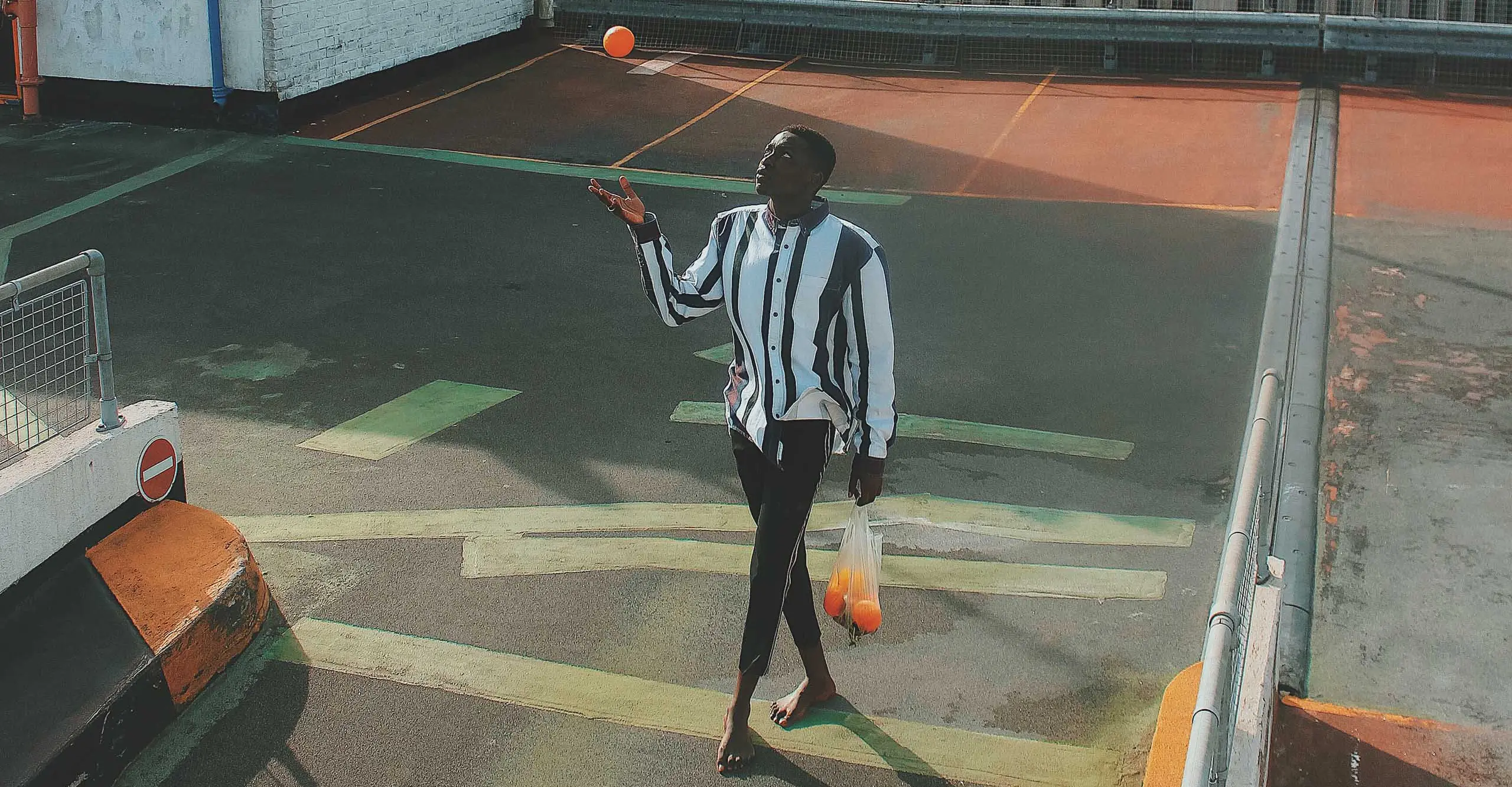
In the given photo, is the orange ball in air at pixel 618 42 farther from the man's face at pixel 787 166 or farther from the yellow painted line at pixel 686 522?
the man's face at pixel 787 166

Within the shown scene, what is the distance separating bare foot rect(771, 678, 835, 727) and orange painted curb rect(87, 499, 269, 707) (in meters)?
2.33

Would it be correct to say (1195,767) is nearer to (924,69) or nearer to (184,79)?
(184,79)

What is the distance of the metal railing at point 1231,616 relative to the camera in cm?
313

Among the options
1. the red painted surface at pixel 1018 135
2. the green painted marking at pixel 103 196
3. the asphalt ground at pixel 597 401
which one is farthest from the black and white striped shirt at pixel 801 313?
the red painted surface at pixel 1018 135

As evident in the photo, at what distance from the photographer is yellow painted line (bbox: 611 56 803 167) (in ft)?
50.4

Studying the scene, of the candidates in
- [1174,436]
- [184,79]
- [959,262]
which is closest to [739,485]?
[1174,436]

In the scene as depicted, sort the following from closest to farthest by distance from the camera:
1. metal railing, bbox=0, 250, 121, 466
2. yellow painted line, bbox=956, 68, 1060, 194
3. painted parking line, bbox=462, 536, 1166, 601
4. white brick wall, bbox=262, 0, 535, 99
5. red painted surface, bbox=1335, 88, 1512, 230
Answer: metal railing, bbox=0, 250, 121, 466 → painted parking line, bbox=462, 536, 1166, 601 → red painted surface, bbox=1335, 88, 1512, 230 → yellow painted line, bbox=956, 68, 1060, 194 → white brick wall, bbox=262, 0, 535, 99

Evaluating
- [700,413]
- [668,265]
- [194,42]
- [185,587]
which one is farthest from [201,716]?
[194,42]

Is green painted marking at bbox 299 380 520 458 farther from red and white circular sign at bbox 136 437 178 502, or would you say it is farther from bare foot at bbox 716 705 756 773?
bare foot at bbox 716 705 756 773

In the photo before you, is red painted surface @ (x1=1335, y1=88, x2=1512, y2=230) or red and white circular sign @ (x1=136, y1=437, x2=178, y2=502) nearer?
red and white circular sign @ (x1=136, y1=437, x2=178, y2=502)

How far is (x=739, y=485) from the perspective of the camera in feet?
25.5

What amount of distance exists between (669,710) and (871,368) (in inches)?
68.7

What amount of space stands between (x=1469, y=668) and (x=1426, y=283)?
6049 millimetres

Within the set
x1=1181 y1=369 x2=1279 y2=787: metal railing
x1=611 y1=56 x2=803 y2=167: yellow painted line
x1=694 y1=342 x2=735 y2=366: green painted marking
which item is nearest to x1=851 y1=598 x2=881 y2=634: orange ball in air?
x1=1181 y1=369 x2=1279 y2=787: metal railing
